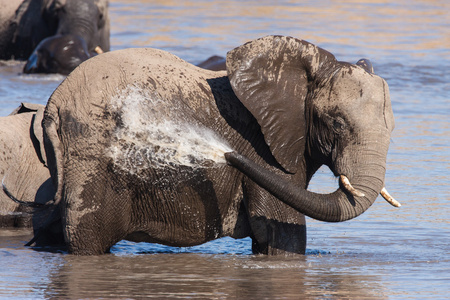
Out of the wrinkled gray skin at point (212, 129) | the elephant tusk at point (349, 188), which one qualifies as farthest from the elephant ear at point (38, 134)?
the elephant tusk at point (349, 188)

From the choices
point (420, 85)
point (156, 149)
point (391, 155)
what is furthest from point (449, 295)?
point (420, 85)

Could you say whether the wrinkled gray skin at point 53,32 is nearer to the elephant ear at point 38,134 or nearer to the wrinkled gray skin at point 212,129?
the elephant ear at point 38,134

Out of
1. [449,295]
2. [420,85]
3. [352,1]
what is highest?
[352,1]

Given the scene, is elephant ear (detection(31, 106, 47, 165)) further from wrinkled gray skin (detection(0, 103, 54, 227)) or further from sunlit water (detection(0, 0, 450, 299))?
sunlit water (detection(0, 0, 450, 299))

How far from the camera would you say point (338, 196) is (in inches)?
258

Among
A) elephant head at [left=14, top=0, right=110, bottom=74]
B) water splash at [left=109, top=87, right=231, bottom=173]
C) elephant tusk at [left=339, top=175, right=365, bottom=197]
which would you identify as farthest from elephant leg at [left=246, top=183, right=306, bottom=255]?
elephant head at [left=14, top=0, right=110, bottom=74]

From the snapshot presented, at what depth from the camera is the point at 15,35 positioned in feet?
60.8

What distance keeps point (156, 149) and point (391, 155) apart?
4.86m

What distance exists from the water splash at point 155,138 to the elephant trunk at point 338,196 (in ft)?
1.26

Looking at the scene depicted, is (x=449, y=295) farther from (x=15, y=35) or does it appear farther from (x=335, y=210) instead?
(x=15, y=35)

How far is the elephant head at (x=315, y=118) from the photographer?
6.52m

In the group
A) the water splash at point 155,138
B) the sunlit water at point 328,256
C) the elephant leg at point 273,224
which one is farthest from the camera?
the elephant leg at point 273,224

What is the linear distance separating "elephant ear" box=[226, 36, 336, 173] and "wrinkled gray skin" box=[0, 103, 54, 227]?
2.34 m

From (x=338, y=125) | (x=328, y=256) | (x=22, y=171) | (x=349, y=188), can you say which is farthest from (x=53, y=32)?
(x=349, y=188)
